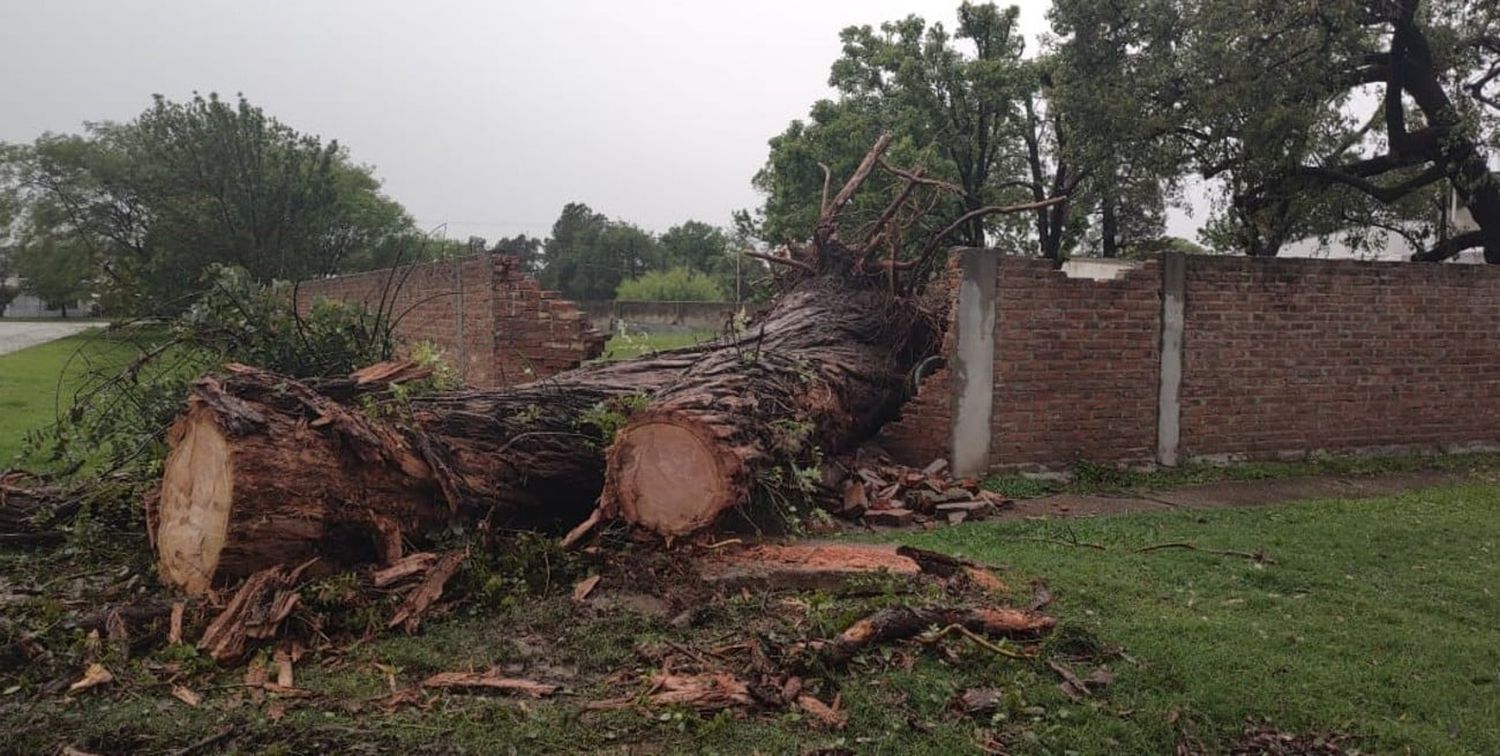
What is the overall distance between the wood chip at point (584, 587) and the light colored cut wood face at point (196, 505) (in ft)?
4.93

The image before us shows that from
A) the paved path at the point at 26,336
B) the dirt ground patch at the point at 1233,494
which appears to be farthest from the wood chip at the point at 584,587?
the paved path at the point at 26,336

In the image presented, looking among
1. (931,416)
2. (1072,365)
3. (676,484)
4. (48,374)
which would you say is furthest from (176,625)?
(48,374)

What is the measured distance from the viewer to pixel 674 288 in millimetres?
40656

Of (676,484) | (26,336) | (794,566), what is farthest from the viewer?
(26,336)

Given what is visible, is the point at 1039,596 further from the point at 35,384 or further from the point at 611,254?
the point at 611,254

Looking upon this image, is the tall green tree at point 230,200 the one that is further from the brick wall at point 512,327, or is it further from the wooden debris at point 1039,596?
the wooden debris at point 1039,596

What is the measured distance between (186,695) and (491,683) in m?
1.05

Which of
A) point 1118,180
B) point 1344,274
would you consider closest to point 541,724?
point 1344,274

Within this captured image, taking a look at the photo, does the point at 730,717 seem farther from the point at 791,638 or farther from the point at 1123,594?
the point at 1123,594

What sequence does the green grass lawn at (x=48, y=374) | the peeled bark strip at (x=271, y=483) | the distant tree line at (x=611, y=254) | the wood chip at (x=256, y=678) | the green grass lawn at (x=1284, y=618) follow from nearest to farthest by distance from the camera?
the green grass lawn at (x=1284, y=618), the wood chip at (x=256, y=678), the peeled bark strip at (x=271, y=483), the green grass lawn at (x=48, y=374), the distant tree line at (x=611, y=254)

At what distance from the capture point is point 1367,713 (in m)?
3.37

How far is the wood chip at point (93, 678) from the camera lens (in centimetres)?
352

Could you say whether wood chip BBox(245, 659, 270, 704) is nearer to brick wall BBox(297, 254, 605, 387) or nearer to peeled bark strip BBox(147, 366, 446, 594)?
peeled bark strip BBox(147, 366, 446, 594)

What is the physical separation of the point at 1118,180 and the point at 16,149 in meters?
46.4
